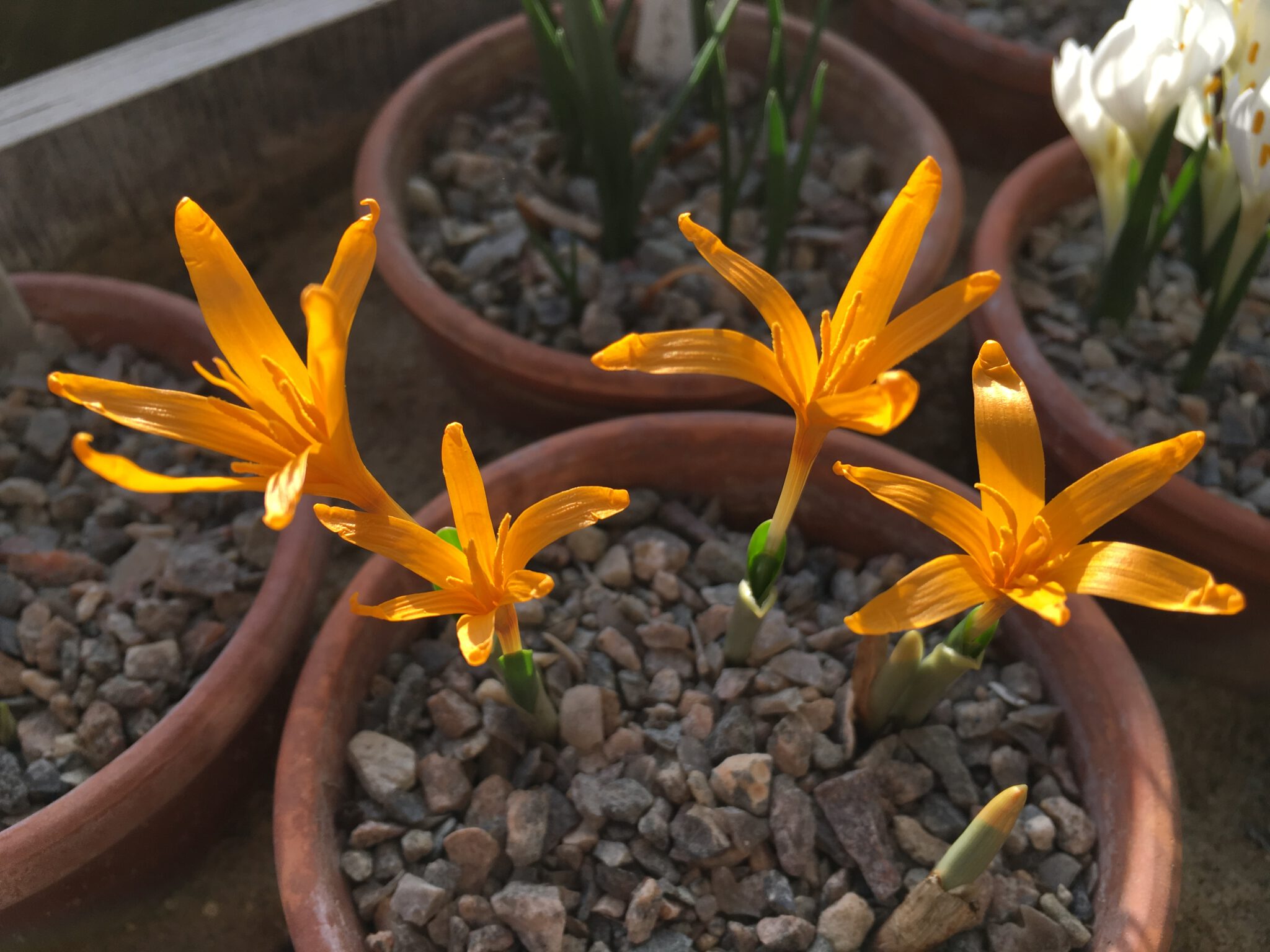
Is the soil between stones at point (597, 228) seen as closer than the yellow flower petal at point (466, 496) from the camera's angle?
No

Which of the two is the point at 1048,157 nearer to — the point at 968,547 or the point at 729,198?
the point at 729,198

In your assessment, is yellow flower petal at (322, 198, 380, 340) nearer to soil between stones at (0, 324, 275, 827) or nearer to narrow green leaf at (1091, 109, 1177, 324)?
soil between stones at (0, 324, 275, 827)

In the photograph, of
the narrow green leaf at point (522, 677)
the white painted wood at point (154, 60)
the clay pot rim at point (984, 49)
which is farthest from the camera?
the clay pot rim at point (984, 49)

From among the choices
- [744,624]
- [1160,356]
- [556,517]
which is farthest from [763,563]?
[1160,356]

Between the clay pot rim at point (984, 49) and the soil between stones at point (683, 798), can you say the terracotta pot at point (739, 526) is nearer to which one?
the soil between stones at point (683, 798)

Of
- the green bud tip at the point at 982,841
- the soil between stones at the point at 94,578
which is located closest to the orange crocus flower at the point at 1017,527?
the green bud tip at the point at 982,841

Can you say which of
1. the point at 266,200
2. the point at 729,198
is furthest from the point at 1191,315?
the point at 266,200
